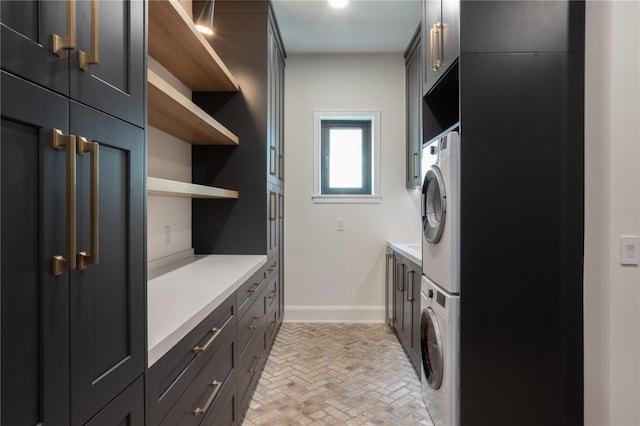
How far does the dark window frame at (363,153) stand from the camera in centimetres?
391

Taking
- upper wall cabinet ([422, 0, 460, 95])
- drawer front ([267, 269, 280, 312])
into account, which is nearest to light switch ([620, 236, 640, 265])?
upper wall cabinet ([422, 0, 460, 95])

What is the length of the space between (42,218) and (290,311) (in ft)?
11.1

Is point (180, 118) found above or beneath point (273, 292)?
above

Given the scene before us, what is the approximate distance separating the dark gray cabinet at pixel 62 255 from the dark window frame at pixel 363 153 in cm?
314

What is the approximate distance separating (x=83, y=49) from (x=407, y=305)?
102 inches

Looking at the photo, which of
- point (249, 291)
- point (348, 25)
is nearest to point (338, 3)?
point (348, 25)

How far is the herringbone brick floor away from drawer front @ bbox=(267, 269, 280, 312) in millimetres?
396

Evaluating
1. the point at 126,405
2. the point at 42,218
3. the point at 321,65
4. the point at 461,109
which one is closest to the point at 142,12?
the point at 42,218

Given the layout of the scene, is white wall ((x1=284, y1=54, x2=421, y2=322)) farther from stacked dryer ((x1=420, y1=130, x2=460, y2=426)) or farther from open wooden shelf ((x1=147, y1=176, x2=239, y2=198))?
stacked dryer ((x1=420, y1=130, x2=460, y2=426))

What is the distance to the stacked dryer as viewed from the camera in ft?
5.34

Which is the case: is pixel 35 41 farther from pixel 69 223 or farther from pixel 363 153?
pixel 363 153

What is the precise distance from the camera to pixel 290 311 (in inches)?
150

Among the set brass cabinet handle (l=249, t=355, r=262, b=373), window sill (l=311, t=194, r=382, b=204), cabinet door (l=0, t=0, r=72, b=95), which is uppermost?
cabinet door (l=0, t=0, r=72, b=95)

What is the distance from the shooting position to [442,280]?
5.79 ft
